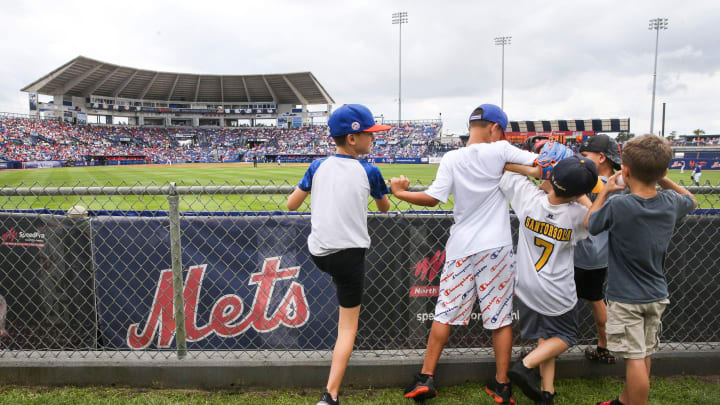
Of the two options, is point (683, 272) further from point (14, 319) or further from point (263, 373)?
point (14, 319)

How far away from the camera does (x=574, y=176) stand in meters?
2.15

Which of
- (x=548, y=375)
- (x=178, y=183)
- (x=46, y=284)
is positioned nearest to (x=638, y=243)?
(x=548, y=375)

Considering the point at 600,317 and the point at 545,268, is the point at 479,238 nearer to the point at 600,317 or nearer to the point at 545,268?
the point at 545,268

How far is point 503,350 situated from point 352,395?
3.22 ft

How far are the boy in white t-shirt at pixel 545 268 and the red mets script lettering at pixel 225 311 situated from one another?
1.44 meters

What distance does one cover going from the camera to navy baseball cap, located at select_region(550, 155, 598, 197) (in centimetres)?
215

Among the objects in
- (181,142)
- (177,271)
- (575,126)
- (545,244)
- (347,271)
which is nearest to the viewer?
(347,271)

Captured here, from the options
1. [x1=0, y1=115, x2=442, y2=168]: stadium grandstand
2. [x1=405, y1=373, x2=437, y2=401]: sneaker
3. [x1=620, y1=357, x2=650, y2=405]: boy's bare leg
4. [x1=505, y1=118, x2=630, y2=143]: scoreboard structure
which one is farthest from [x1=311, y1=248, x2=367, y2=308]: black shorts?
[x1=505, y1=118, x2=630, y2=143]: scoreboard structure

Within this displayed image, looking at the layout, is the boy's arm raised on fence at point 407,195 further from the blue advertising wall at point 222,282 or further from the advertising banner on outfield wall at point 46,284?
the advertising banner on outfield wall at point 46,284

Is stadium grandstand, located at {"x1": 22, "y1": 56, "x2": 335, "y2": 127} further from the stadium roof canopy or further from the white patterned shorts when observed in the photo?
the white patterned shorts

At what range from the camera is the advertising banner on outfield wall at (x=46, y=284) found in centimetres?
277

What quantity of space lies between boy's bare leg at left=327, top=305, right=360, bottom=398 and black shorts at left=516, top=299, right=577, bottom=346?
1.08m

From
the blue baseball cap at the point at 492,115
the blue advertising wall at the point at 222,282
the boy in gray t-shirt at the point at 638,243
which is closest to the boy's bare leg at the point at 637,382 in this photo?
the boy in gray t-shirt at the point at 638,243

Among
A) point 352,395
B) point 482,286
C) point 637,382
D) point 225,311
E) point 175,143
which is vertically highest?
point 175,143
